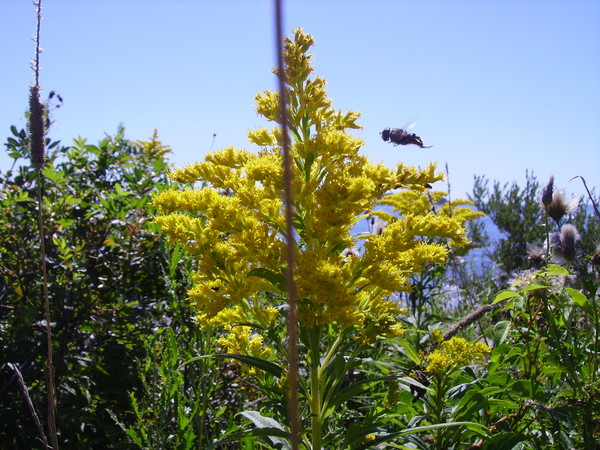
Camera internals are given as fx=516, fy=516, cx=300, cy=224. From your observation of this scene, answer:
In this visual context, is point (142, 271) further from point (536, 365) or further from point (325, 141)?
point (536, 365)

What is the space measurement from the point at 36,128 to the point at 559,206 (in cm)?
233

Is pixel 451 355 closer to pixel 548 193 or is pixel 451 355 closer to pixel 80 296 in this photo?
pixel 548 193

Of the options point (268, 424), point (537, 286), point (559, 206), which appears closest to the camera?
point (268, 424)

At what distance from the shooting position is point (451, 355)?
2242mm

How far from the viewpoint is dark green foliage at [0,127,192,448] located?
2.95 m

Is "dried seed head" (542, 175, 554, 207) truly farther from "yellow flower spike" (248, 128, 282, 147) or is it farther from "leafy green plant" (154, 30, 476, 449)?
"yellow flower spike" (248, 128, 282, 147)

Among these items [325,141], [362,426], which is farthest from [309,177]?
[362,426]

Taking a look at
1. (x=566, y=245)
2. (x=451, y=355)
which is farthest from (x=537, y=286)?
(x=566, y=245)

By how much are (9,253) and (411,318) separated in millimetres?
2748

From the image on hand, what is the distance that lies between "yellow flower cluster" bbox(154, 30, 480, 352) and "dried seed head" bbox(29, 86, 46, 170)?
656 mm

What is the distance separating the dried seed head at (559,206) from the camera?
2.54 meters

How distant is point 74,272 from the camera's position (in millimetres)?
3340

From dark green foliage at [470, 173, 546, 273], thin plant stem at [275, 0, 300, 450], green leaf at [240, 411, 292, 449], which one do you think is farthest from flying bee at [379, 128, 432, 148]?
dark green foliage at [470, 173, 546, 273]

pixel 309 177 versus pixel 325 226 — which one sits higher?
pixel 309 177
